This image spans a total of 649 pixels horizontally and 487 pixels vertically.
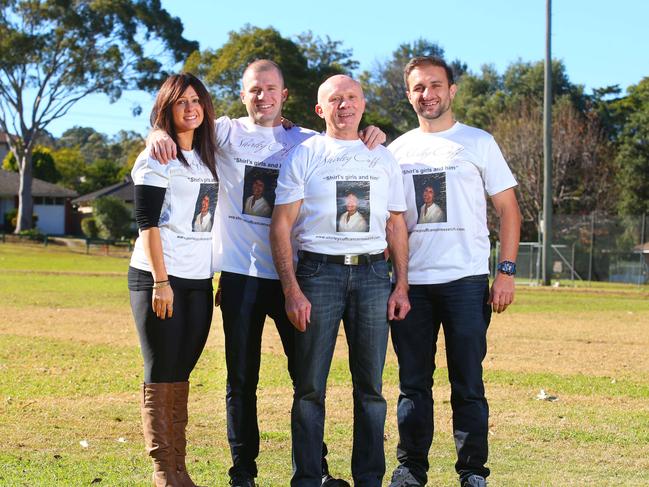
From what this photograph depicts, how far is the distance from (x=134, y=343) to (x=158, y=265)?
7818 mm

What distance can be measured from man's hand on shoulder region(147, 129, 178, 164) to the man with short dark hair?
4.07 feet

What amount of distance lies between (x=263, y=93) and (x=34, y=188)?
208 feet

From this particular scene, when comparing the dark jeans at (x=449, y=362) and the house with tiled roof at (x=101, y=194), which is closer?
the dark jeans at (x=449, y=362)

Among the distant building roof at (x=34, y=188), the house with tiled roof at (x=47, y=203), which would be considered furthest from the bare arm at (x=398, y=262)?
the house with tiled roof at (x=47, y=203)

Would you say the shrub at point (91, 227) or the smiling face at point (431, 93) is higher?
the smiling face at point (431, 93)

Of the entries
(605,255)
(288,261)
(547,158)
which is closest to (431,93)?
(288,261)

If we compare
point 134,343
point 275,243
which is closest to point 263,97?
point 275,243

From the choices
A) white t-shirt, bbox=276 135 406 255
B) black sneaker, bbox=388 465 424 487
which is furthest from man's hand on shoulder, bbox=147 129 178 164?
black sneaker, bbox=388 465 424 487

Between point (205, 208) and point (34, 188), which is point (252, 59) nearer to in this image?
point (34, 188)

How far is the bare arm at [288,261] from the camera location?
469 cm

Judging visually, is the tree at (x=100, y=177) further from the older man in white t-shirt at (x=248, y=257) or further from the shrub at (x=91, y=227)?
the older man in white t-shirt at (x=248, y=257)

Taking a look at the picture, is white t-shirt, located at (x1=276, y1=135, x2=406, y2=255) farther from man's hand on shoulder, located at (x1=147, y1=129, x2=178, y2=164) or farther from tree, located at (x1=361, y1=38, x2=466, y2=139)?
tree, located at (x1=361, y1=38, x2=466, y2=139)

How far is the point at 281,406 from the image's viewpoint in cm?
789

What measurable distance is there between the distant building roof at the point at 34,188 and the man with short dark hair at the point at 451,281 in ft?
205
